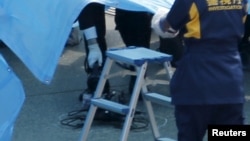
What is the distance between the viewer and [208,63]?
3842 mm

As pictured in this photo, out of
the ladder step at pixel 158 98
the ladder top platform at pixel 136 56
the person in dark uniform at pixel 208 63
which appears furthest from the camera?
the ladder step at pixel 158 98

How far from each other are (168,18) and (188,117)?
54 centimetres

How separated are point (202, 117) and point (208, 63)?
300 mm

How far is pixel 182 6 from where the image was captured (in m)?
3.81

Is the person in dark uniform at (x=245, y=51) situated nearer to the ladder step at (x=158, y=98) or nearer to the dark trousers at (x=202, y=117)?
the ladder step at (x=158, y=98)

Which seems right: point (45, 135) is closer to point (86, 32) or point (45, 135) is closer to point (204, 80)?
point (86, 32)

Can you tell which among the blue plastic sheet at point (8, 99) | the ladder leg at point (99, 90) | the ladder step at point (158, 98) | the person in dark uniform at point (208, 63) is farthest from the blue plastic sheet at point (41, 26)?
the person in dark uniform at point (208, 63)

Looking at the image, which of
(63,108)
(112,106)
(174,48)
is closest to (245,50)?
(174,48)

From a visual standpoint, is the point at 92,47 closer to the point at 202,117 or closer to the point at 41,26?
the point at 41,26

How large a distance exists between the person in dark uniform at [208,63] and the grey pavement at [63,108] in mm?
761

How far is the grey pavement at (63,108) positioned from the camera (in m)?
5.73

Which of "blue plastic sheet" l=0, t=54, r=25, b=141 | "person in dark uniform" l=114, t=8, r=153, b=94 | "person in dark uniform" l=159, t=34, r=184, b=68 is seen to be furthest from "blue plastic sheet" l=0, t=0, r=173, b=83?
"person in dark uniform" l=159, t=34, r=184, b=68

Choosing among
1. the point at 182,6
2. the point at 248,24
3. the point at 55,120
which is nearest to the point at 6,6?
the point at 55,120

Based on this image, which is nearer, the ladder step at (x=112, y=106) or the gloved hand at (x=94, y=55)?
the ladder step at (x=112, y=106)
